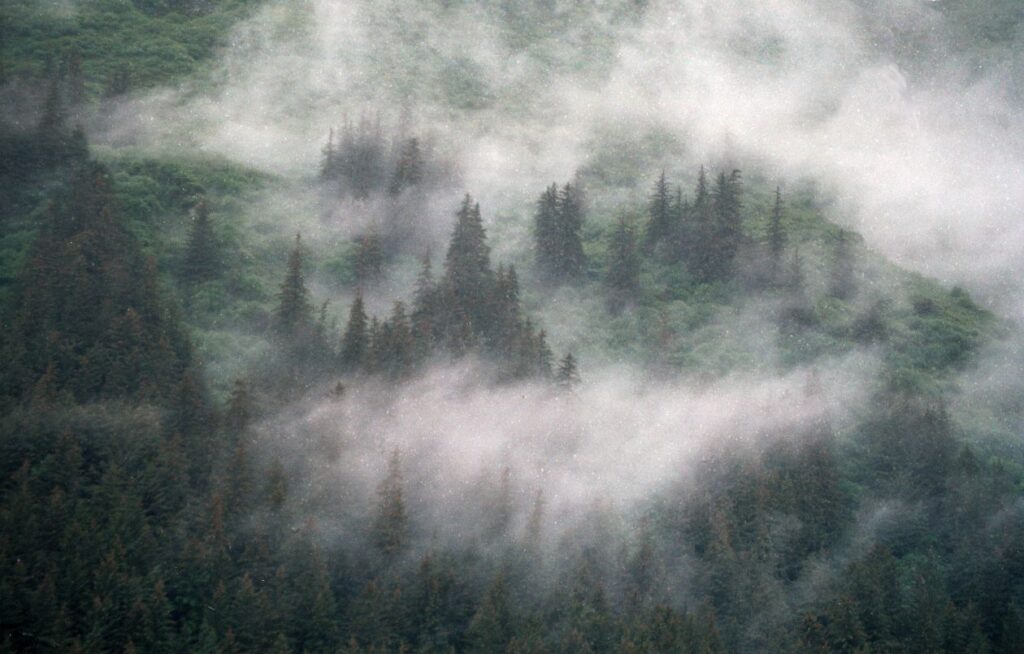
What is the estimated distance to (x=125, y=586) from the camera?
2206 inches

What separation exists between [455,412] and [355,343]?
32.3ft

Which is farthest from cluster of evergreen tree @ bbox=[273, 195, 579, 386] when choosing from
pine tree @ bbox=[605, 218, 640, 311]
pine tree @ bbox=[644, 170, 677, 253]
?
pine tree @ bbox=[644, 170, 677, 253]

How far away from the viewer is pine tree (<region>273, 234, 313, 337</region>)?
83.8 meters

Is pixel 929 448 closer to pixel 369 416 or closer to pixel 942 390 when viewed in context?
pixel 942 390

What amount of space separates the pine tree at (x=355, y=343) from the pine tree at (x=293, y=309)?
5098 millimetres

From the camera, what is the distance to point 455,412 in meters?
80.4

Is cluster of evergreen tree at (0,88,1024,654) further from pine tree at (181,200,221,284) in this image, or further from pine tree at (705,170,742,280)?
pine tree at (705,170,742,280)

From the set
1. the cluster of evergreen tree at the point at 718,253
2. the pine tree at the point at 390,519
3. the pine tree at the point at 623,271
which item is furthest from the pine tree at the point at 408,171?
the pine tree at the point at 390,519

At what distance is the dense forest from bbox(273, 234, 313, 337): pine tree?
263 mm

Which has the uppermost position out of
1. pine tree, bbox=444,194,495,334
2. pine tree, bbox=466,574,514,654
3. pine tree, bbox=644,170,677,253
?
pine tree, bbox=644,170,677,253

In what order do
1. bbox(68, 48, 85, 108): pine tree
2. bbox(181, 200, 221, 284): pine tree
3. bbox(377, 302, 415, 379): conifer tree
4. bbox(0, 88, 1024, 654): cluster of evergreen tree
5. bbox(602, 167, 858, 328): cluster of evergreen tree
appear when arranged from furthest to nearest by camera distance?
1. bbox(68, 48, 85, 108): pine tree
2. bbox(602, 167, 858, 328): cluster of evergreen tree
3. bbox(181, 200, 221, 284): pine tree
4. bbox(377, 302, 415, 379): conifer tree
5. bbox(0, 88, 1024, 654): cluster of evergreen tree

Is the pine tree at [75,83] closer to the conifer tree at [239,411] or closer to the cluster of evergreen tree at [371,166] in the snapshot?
the cluster of evergreen tree at [371,166]

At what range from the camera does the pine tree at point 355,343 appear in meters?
79.6

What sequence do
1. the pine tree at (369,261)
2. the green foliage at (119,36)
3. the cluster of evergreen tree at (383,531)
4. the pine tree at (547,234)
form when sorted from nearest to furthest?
the cluster of evergreen tree at (383,531) < the pine tree at (369,261) < the pine tree at (547,234) < the green foliage at (119,36)
